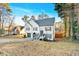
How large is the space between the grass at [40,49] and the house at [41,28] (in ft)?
0.25

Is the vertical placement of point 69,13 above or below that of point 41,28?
above

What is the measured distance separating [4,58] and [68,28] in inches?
25.7

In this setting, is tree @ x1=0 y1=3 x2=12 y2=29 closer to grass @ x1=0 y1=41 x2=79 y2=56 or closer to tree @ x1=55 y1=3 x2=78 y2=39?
grass @ x1=0 y1=41 x2=79 y2=56

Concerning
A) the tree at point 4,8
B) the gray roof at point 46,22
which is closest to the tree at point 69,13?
the gray roof at point 46,22

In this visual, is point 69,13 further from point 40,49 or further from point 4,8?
point 4,8

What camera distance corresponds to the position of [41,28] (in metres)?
2.27

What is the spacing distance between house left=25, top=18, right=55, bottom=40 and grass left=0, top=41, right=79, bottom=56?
A: 0.08 meters

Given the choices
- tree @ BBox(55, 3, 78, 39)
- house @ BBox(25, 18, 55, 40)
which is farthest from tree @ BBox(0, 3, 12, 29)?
tree @ BBox(55, 3, 78, 39)

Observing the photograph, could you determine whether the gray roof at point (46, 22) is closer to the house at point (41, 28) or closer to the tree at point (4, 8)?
the house at point (41, 28)

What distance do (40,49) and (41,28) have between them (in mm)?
195

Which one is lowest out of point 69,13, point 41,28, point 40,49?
point 40,49

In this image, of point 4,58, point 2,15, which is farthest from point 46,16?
point 4,58

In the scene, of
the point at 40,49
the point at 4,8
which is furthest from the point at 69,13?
the point at 4,8

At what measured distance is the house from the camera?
227 centimetres
